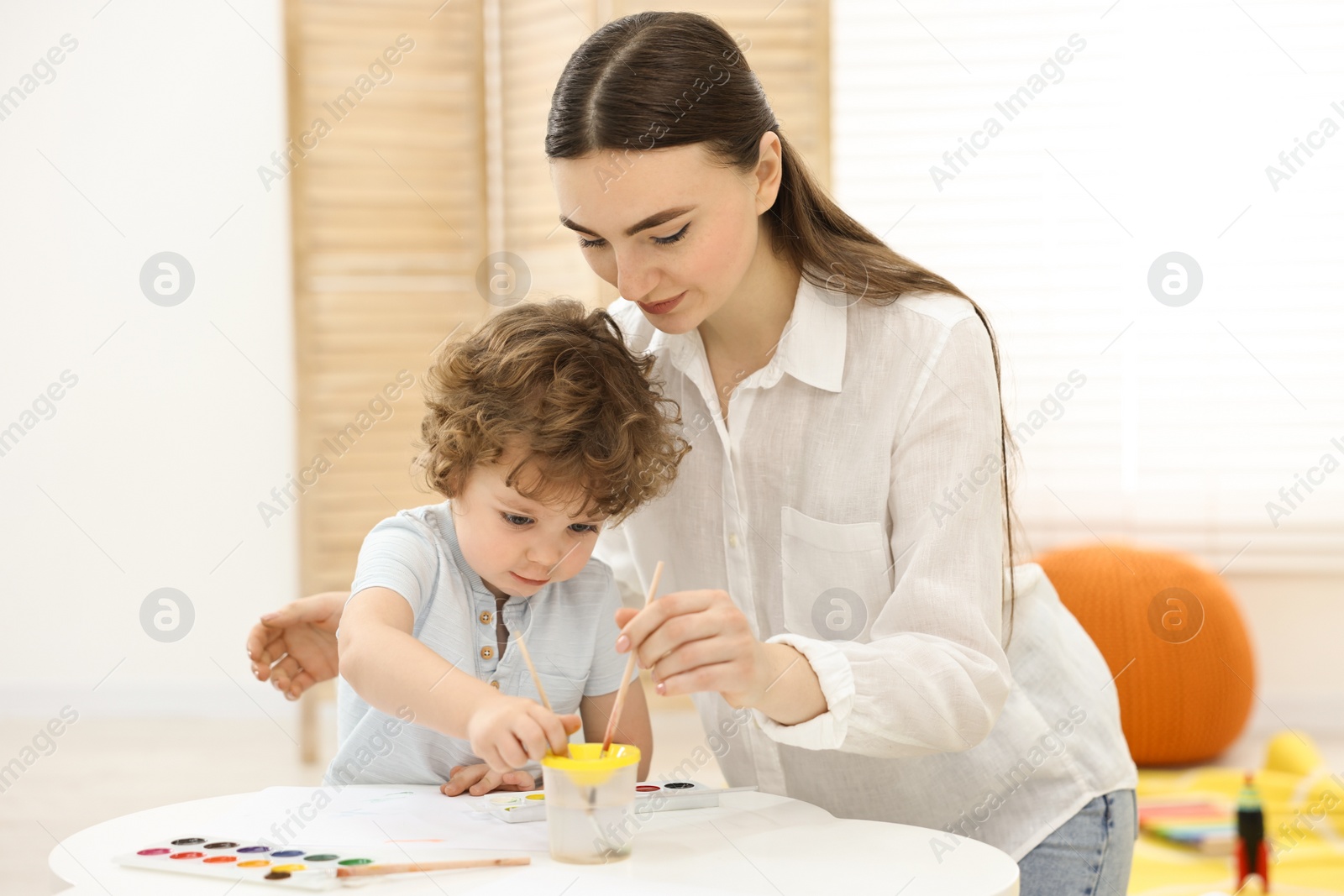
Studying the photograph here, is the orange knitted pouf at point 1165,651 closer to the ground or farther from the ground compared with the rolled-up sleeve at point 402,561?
closer to the ground

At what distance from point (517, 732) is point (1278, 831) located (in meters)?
2.23

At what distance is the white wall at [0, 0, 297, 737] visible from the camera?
3873 millimetres

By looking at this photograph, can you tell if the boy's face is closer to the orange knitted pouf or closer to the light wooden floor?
the light wooden floor

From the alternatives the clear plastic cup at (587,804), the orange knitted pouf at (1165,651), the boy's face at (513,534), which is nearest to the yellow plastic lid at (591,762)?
the clear plastic cup at (587,804)

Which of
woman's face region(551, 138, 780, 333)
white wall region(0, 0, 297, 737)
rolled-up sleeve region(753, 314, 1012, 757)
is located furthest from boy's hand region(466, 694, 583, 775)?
white wall region(0, 0, 297, 737)

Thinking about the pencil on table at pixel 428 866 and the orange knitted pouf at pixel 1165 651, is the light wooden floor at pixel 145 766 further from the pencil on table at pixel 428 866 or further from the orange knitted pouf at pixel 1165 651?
the pencil on table at pixel 428 866

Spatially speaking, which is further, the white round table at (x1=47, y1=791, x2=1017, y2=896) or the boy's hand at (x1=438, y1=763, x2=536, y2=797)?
the boy's hand at (x1=438, y1=763, x2=536, y2=797)

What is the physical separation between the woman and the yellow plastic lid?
0.18m

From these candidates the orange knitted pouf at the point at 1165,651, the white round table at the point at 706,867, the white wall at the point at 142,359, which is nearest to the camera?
the white round table at the point at 706,867

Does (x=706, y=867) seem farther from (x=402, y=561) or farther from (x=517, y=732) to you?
(x=402, y=561)

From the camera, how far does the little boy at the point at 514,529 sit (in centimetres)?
126

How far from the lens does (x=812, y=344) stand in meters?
1.30

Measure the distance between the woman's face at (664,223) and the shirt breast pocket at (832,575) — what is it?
0.84 ft

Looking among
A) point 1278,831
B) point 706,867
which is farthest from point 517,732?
point 1278,831
